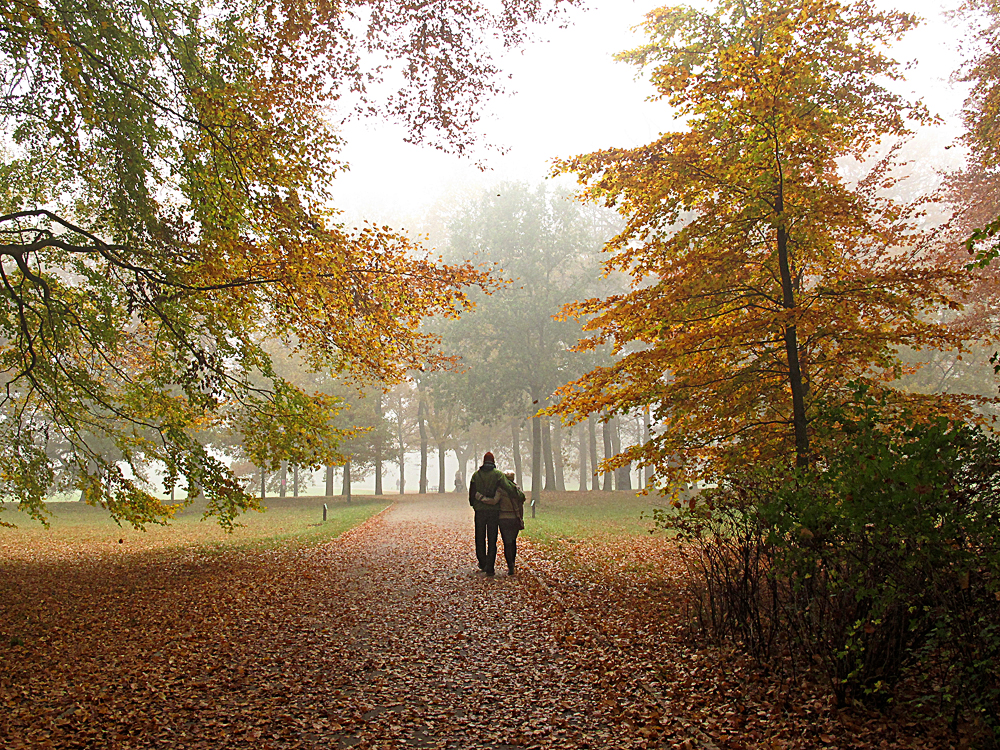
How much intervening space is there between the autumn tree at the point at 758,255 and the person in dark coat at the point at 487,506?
6.68ft

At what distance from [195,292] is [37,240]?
7.48 ft

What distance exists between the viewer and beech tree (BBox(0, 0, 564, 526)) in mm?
8547

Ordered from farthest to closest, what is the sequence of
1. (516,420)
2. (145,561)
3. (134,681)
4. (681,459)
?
(516,420) → (145,561) → (681,459) → (134,681)

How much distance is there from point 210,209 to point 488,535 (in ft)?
21.4

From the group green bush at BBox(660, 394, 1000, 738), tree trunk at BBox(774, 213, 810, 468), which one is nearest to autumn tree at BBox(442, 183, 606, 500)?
tree trunk at BBox(774, 213, 810, 468)

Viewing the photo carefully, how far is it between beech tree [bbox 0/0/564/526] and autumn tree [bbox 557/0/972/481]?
11.3 ft

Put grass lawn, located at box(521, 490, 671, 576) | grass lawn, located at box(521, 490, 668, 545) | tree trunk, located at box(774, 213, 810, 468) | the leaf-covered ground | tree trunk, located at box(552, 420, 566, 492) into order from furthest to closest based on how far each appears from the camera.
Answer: tree trunk, located at box(552, 420, 566, 492) < grass lawn, located at box(521, 490, 668, 545) < grass lawn, located at box(521, 490, 671, 576) < tree trunk, located at box(774, 213, 810, 468) < the leaf-covered ground

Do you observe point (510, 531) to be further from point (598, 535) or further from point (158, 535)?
point (158, 535)

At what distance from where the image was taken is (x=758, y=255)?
8195 millimetres

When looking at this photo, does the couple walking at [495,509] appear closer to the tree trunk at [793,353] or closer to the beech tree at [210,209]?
the beech tree at [210,209]

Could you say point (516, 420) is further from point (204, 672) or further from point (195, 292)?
point (204, 672)

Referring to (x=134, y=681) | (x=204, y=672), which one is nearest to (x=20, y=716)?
(x=134, y=681)

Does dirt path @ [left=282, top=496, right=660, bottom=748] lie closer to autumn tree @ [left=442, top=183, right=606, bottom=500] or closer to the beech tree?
the beech tree

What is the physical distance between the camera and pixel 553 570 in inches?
390
